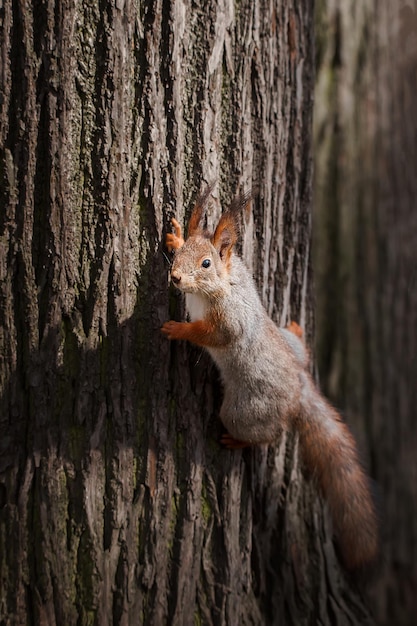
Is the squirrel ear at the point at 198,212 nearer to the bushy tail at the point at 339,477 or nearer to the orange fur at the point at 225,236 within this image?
the orange fur at the point at 225,236

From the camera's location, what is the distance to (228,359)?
92.5 inches

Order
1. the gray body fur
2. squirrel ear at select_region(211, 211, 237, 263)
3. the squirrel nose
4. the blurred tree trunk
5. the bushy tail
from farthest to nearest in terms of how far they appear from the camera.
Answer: the blurred tree trunk
the bushy tail
the gray body fur
squirrel ear at select_region(211, 211, 237, 263)
the squirrel nose

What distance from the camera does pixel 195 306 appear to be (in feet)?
7.64

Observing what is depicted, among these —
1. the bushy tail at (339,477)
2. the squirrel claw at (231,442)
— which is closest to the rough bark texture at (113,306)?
the squirrel claw at (231,442)

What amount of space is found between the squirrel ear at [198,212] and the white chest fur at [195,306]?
9.0 inches

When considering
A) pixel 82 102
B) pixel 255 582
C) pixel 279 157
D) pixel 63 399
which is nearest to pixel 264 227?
pixel 279 157

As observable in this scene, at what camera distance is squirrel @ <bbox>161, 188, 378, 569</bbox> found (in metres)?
2.20

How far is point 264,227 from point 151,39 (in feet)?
2.56

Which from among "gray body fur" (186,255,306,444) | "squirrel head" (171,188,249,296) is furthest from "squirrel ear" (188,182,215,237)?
"gray body fur" (186,255,306,444)

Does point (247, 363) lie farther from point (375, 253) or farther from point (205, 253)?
point (375, 253)

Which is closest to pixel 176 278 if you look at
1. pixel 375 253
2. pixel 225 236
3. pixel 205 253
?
pixel 205 253

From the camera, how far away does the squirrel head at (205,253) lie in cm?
212

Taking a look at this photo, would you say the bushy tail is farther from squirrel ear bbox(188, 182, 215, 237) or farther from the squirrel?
squirrel ear bbox(188, 182, 215, 237)

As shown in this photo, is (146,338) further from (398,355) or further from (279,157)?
(398,355)
